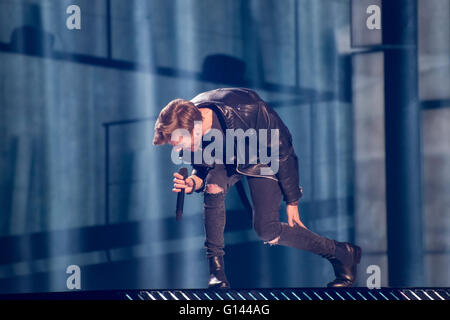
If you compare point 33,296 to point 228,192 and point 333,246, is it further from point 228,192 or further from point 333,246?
point 333,246

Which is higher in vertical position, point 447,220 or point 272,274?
point 447,220

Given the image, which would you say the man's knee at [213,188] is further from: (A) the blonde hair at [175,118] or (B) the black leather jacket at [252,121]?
(A) the blonde hair at [175,118]

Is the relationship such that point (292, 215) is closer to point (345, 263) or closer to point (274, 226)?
point (274, 226)

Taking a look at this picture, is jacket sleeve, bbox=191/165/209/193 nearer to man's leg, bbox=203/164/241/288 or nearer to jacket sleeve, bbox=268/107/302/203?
man's leg, bbox=203/164/241/288

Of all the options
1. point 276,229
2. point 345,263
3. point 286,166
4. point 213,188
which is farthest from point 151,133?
point 345,263

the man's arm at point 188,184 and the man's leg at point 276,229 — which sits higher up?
the man's arm at point 188,184

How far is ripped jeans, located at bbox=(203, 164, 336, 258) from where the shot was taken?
137 inches

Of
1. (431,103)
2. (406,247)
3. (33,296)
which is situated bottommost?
(33,296)

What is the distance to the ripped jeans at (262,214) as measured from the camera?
3479mm

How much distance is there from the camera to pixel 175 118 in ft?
11.3

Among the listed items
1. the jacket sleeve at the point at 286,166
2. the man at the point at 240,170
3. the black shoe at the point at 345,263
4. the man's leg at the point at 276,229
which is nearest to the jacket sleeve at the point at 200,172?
the man at the point at 240,170

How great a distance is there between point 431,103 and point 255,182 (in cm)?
106

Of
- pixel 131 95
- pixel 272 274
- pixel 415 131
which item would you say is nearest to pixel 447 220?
pixel 415 131

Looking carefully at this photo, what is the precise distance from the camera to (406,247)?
368cm
